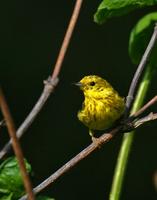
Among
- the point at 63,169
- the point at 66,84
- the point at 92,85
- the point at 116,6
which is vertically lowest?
the point at 63,169

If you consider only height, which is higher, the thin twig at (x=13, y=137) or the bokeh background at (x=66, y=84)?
the bokeh background at (x=66, y=84)

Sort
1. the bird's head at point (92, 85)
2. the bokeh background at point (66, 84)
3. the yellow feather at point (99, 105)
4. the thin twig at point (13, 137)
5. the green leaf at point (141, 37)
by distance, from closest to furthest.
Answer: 1. the thin twig at point (13, 137)
2. the green leaf at point (141, 37)
3. the yellow feather at point (99, 105)
4. the bird's head at point (92, 85)
5. the bokeh background at point (66, 84)

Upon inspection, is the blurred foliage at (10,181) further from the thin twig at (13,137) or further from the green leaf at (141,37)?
the green leaf at (141,37)

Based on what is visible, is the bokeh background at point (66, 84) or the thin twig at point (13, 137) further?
the bokeh background at point (66, 84)

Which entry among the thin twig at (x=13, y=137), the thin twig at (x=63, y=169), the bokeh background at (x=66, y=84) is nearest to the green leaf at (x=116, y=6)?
the thin twig at (x=63, y=169)

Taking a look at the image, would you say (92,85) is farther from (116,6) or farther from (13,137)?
(13,137)

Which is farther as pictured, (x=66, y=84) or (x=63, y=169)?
(x=66, y=84)

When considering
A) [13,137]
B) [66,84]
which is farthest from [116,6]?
[66,84]

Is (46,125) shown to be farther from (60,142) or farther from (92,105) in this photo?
(92,105)

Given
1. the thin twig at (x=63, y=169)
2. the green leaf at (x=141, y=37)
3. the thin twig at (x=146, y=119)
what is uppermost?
the green leaf at (x=141, y=37)
